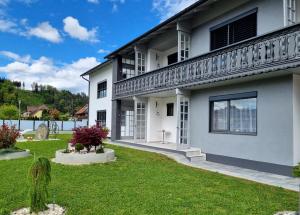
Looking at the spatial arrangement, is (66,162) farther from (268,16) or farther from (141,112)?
(268,16)

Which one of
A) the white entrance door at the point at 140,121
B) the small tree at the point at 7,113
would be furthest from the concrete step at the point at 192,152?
the small tree at the point at 7,113

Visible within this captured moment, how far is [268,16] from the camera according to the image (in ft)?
32.6

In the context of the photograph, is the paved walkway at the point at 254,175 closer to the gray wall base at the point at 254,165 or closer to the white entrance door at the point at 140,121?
the gray wall base at the point at 254,165

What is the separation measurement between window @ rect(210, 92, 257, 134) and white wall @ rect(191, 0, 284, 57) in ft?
8.52

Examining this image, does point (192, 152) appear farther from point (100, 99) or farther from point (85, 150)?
point (100, 99)

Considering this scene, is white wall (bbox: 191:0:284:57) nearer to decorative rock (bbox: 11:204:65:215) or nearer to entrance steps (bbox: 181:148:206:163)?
entrance steps (bbox: 181:148:206:163)

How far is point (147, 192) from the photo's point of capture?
6434 millimetres

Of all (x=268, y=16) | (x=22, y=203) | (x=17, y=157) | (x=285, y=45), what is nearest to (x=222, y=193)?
(x=22, y=203)

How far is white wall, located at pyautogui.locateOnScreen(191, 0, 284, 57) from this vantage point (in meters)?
9.68

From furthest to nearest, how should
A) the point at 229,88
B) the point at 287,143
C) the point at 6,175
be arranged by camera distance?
the point at 229,88 < the point at 287,143 < the point at 6,175

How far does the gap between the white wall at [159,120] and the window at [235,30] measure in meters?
5.70

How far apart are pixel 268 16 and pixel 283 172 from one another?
221 inches

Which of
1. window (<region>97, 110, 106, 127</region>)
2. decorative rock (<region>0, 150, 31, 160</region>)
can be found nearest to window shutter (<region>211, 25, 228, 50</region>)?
decorative rock (<region>0, 150, 31, 160</region>)

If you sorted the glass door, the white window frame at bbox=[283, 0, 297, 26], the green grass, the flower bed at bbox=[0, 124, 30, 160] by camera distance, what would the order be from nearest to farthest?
1. the green grass
2. the white window frame at bbox=[283, 0, 297, 26]
3. the flower bed at bbox=[0, 124, 30, 160]
4. the glass door
